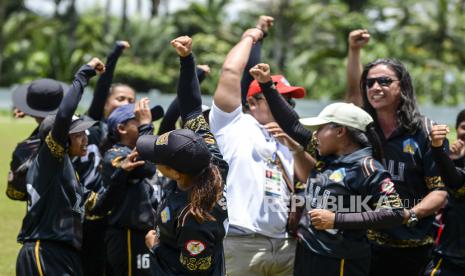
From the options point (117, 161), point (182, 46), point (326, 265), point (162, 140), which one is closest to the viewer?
point (162, 140)

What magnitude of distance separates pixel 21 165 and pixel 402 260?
9.69 ft

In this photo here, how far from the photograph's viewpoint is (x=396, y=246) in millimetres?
5262

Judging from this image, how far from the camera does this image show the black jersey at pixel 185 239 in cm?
391

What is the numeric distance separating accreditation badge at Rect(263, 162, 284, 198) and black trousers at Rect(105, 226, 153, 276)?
127cm

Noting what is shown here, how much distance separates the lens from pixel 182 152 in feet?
12.9

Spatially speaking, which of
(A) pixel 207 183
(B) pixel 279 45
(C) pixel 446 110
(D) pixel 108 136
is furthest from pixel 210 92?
(A) pixel 207 183

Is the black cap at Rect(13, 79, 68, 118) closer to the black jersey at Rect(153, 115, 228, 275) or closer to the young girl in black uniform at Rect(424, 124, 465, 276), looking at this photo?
the black jersey at Rect(153, 115, 228, 275)

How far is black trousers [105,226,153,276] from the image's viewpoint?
231 inches

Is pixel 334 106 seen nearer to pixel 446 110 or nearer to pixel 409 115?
pixel 409 115

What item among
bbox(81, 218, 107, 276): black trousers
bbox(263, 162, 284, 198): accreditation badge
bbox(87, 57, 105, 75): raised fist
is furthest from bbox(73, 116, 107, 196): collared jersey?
bbox(263, 162, 284, 198): accreditation badge

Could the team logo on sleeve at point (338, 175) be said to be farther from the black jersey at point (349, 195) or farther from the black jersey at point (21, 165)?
the black jersey at point (21, 165)

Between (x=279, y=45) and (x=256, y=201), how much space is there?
34930mm

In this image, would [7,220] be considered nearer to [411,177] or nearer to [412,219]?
[411,177]

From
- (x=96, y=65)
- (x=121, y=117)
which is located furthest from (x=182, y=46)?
(x=121, y=117)
